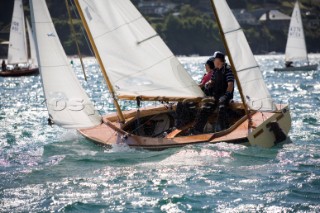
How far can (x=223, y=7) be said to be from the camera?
14641 millimetres

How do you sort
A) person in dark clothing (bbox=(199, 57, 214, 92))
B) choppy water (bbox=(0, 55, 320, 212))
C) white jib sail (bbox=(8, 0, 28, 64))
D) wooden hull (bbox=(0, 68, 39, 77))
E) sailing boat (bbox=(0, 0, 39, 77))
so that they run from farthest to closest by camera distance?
white jib sail (bbox=(8, 0, 28, 64)) → sailing boat (bbox=(0, 0, 39, 77)) → wooden hull (bbox=(0, 68, 39, 77)) → person in dark clothing (bbox=(199, 57, 214, 92)) → choppy water (bbox=(0, 55, 320, 212))

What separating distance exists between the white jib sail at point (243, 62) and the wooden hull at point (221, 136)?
1.17ft

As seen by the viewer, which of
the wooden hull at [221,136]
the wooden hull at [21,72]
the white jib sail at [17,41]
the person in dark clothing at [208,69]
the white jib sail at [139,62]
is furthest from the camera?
the white jib sail at [17,41]

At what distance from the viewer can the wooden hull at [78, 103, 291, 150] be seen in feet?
45.4

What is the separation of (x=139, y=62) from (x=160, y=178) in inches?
146

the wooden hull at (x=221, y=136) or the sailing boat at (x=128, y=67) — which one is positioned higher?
the sailing boat at (x=128, y=67)

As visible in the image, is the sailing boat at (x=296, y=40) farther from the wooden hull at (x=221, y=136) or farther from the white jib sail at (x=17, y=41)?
the wooden hull at (x=221, y=136)

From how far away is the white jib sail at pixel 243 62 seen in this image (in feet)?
48.0

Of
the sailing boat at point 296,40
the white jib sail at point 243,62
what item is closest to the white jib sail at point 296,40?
the sailing boat at point 296,40

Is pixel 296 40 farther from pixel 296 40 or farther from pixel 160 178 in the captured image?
pixel 160 178

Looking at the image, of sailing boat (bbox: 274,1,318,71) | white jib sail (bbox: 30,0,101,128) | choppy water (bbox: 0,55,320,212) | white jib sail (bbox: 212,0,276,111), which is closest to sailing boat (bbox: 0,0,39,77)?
sailing boat (bbox: 274,1,318,71)

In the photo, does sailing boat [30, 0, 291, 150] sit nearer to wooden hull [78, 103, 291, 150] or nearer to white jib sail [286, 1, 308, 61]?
wooden hull [78, 103, 291, 150]

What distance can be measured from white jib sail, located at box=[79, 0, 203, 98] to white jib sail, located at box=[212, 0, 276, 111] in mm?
1005

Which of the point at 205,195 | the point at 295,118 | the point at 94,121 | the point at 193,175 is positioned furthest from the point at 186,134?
the point at 295,118
